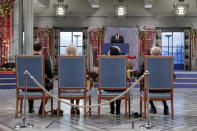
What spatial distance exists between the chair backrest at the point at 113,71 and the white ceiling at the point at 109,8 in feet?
29.4

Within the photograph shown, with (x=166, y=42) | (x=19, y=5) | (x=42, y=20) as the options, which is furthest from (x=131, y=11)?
(x=19, y=5)

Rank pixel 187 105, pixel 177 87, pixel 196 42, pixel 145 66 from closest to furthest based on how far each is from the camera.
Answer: pixel 145 66 → pixel 187 105 → pixel 177 87 → pixel 196 42

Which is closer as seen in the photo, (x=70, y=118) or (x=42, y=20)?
(x=70, y=118)

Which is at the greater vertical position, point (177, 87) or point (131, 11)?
point (131, 11)

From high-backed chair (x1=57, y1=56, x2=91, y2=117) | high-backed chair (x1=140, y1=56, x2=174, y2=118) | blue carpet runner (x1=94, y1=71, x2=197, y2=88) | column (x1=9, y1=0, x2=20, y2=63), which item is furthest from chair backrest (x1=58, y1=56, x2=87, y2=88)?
column (x1=9, y1=0, x2=20, y2=63)

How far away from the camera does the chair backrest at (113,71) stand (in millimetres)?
4324

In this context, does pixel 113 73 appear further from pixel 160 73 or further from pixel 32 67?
pixel 32 67

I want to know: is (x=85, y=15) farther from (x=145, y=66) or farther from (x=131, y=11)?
(x=145, y=66)

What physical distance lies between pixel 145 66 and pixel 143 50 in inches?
382

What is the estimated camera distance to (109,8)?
13.7 m

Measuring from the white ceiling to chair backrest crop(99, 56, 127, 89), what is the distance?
8.97 meters

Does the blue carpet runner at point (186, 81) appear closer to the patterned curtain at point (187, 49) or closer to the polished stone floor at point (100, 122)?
the patterned curtain at point (187, 49)

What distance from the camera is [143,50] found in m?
13.9

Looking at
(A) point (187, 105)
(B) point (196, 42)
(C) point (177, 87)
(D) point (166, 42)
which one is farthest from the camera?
(D) point (166, 42)
